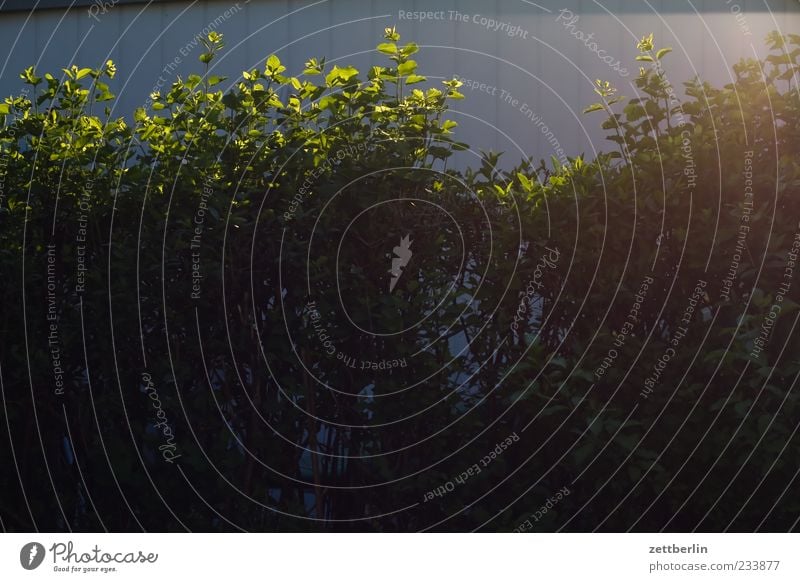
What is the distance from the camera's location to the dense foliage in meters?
3.82

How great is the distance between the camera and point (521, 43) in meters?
6.66

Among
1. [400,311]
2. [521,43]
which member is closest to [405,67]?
[400,311]

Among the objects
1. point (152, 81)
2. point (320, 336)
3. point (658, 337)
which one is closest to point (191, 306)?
point (320, 336)

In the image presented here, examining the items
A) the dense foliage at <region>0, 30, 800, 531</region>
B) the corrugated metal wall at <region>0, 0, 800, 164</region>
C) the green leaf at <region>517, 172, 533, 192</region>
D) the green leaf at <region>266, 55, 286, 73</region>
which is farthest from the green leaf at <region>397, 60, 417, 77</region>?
the corrugated metal wall at <region>0, 0, 800, 164</region>

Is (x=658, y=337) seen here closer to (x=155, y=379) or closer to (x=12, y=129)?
(x=155, y=379)

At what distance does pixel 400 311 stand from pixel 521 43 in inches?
129

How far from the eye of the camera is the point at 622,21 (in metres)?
6.62

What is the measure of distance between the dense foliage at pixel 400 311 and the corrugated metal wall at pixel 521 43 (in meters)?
2.46

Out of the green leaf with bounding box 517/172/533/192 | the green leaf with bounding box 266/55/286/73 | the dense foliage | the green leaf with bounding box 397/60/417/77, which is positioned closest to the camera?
the dense foliage

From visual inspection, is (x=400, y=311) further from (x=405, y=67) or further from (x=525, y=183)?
(x=405, y=67)

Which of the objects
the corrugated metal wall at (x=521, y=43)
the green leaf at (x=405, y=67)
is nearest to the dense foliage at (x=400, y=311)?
the green leaf at (x=405, y=67)

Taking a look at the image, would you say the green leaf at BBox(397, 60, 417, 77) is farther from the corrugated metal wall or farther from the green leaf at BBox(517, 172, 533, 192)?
the corrugated metal wall

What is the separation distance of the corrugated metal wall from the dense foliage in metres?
2.46

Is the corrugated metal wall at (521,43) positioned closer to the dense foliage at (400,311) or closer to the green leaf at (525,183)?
the dense foliage at (400,311)
